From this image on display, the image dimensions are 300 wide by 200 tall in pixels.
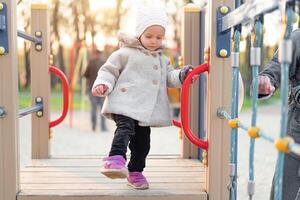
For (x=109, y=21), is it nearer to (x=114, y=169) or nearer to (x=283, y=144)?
(x=114, y=169)

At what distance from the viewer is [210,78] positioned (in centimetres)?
265

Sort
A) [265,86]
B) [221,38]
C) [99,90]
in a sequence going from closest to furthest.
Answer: [265,86], [221,38], [99,90]

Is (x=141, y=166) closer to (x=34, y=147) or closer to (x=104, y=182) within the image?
(x=104, y=182)

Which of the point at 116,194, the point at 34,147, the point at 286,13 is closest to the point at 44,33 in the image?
the point at 34,147

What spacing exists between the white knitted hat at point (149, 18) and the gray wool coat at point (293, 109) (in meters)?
0.77

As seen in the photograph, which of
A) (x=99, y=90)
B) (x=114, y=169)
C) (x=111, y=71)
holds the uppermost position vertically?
(x=111, y=71)

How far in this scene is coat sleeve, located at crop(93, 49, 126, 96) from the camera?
9.32ft

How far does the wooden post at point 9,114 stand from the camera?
2541mm

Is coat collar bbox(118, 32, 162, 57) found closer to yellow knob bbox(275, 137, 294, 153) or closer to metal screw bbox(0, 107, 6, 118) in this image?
metal screw bbox(0, 107, 6, 118)

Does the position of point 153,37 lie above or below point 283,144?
above

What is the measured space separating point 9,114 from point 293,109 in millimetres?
1387

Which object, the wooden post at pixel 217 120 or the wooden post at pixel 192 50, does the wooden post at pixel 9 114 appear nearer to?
the wooden post at pixel 217 120

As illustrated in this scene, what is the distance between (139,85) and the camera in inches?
115

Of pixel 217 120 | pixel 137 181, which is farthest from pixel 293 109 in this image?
pixel 137 181
